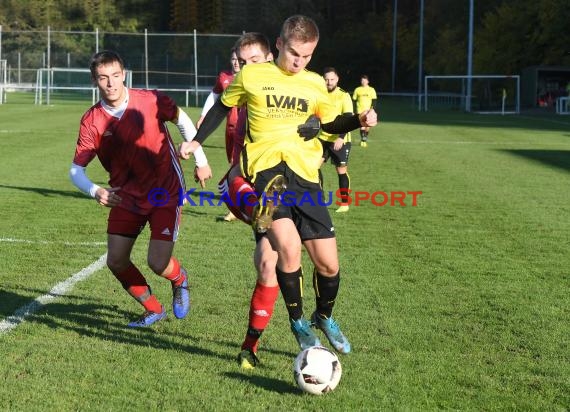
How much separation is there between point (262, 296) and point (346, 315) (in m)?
1.30

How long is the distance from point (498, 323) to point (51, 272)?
3705 mm

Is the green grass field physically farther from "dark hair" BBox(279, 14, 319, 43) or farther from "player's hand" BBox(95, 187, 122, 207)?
"dark hair" BBox(279, 14, 319, 43)

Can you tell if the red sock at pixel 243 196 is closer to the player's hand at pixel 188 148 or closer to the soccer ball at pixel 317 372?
the player's hand at pixel 188 148

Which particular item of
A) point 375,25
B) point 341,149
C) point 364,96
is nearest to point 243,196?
point 341,149

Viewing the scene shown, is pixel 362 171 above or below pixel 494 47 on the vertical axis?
below

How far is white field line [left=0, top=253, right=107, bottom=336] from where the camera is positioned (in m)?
5.93

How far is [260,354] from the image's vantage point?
5316 mm

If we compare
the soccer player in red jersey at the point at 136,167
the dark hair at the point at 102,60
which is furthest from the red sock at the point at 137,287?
the dark hair at the point at 102,60

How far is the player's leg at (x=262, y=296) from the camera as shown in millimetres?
5125

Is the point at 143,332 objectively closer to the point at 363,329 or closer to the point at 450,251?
the point at 363,329

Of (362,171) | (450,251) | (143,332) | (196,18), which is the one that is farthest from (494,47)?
(143,332)

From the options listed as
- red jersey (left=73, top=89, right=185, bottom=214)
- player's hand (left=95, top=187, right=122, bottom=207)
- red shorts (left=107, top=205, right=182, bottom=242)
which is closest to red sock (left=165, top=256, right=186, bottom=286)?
red shorts (left=107, top=205, right=182, bottom=242)

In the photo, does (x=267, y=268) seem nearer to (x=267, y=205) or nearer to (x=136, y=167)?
(x=267, y=205)

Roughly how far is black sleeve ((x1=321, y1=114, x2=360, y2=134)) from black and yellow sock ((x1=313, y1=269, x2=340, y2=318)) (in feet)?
2.78
